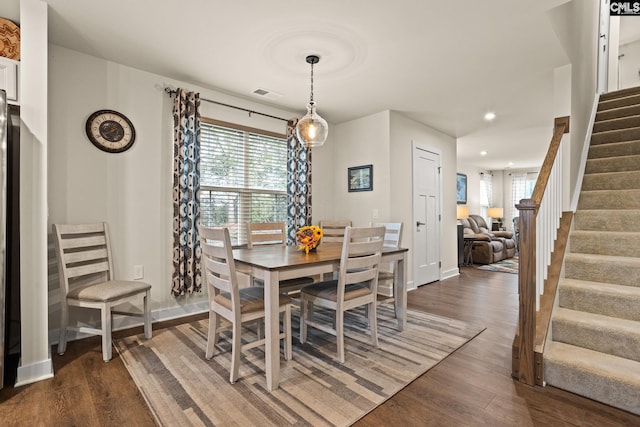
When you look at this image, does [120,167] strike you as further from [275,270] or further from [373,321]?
[373,321]

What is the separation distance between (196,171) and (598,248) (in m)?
3.61

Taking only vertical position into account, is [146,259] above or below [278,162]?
below

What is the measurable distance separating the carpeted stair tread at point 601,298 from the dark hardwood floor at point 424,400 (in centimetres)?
60

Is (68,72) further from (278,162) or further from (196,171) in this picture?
(278,162)

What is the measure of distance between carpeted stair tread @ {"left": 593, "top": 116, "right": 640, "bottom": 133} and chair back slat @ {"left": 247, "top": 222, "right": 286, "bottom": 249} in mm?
3822

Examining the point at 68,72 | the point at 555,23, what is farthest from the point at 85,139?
the point at 555,23

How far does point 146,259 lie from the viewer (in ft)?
10.2

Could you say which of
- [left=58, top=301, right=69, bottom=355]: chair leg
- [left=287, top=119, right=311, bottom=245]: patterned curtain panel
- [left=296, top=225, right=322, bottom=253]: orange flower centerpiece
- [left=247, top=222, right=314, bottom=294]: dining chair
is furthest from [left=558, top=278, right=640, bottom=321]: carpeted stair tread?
[left=58, top=301, right=69, bottom=355]: chair leg

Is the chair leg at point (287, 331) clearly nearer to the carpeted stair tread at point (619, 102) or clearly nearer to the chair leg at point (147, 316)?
the chair leg at point (147, 316)

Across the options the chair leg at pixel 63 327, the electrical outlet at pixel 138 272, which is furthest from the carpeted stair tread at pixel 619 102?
the chair leg at pixel 63 327

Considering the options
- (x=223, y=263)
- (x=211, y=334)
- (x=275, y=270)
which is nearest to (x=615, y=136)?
(x=275, y=270)

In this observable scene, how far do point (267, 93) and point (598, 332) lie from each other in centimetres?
357

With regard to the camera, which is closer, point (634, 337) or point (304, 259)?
point (634, 337)

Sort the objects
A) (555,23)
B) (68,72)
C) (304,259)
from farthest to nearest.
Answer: (68,72), (555,23), (304,259)
